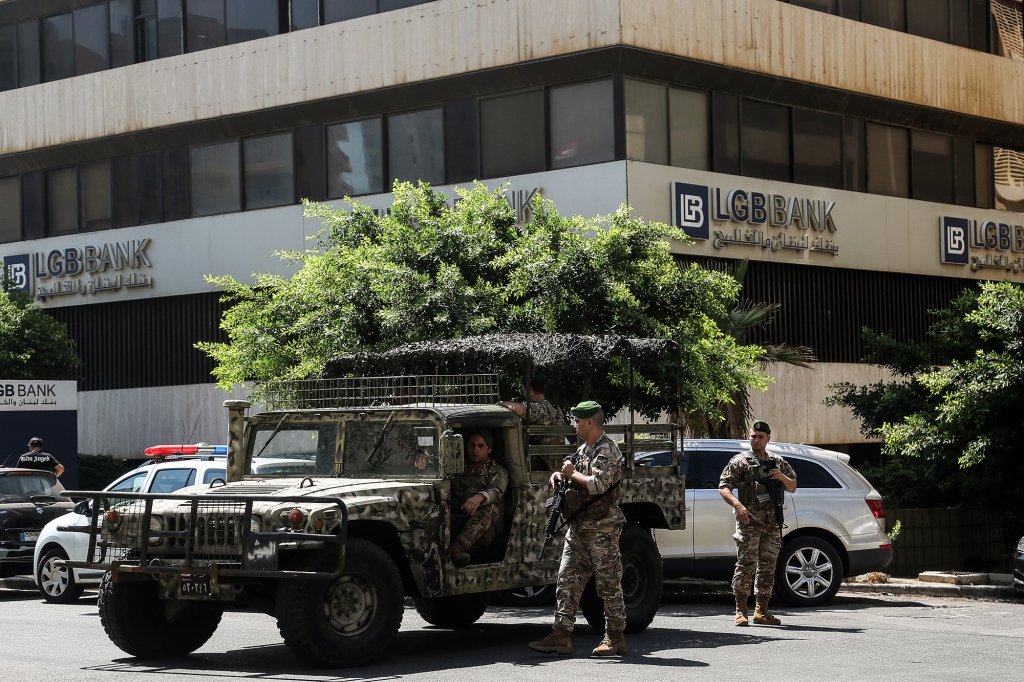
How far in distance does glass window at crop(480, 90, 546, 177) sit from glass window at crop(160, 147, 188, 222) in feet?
23.7

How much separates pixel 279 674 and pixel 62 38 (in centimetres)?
2377

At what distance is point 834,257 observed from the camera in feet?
83.5

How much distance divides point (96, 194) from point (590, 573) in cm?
2170

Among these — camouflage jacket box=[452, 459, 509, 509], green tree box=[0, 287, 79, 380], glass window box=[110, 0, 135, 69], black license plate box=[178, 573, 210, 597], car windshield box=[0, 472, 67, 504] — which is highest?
glass window box=[110, 0, 135, 69]

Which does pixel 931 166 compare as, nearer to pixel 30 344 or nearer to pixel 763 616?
pixel 763 616

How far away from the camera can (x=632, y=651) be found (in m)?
10.7

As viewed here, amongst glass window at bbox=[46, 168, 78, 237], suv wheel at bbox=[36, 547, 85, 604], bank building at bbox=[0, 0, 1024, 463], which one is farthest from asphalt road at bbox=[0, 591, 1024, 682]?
glass window at bbox=[46, 168, 78, 237]

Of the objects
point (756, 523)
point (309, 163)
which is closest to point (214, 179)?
point (309, 163)

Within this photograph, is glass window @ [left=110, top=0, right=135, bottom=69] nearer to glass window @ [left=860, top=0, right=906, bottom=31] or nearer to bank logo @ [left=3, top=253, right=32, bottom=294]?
bank logo @ [left=3, top=253, right=32, bottom=294]

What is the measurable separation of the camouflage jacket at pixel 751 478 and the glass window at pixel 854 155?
14.4 m

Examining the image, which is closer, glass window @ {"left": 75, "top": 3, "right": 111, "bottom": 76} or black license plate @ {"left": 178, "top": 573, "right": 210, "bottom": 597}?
black license plate @ {"left": 178, "top": 573, "right": 210, "bottom": 597}

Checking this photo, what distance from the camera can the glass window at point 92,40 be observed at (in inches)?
1151

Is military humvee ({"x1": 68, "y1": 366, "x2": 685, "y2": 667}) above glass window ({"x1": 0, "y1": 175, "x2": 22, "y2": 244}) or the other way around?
the other way around

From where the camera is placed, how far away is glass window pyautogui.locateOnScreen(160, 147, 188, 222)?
28.0 metres
